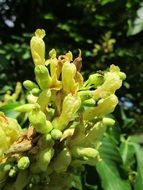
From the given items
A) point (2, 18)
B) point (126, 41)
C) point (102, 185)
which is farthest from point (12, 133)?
point (2, 18)

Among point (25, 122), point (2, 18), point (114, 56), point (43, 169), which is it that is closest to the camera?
point (43, 169)

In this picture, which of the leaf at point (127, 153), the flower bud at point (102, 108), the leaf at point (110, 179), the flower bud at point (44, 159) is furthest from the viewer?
the leaf at point (127, 153)

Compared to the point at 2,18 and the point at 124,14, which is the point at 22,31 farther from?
the point at 124,14

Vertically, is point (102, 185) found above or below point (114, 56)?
below

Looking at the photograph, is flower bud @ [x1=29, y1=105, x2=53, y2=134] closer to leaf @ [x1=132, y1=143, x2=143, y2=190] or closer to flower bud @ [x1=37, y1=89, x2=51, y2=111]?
flower bud @ [x1=37, y1=89, x2=51, y2=111]

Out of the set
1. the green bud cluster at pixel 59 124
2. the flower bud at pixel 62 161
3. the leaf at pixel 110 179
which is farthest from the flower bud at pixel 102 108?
the leaf at pixel 110 179

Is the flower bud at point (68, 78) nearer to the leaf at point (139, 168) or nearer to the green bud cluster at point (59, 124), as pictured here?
the green bud cluster at point (59, 124)

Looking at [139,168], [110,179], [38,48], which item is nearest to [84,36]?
[139,168]

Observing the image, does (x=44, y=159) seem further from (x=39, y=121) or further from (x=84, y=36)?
(x=84, y=36)
